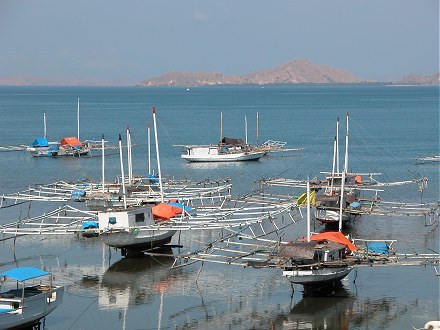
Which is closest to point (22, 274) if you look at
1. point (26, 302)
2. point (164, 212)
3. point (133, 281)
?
point (26, 302)

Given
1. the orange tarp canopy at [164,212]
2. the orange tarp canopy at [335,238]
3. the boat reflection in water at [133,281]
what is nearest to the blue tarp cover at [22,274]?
the boat reflection in water at [133,281]

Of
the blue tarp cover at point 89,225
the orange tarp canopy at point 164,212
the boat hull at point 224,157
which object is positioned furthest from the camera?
the boat hull at point 224,157

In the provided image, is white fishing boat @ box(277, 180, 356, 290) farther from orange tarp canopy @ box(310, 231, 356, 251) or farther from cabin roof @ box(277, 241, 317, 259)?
orange tarp canopy @ box(310, 231, 356, 251)

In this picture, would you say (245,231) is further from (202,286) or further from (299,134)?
(299,134)

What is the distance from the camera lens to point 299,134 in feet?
469

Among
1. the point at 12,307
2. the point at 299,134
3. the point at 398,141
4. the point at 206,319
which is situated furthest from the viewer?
the point at 299,134

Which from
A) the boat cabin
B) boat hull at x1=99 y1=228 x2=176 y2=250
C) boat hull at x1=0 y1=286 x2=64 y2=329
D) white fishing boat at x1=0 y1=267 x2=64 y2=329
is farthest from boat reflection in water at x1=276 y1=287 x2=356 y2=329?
the boat cabin

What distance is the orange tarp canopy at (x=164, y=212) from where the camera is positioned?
52.5 m

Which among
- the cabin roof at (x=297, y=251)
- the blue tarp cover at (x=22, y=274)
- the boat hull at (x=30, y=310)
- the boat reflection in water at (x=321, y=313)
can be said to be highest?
the cabin roof at (x=297, y=251)

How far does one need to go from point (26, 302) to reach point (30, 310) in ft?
1.69

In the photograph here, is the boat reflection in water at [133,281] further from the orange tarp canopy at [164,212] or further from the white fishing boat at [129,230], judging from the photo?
the orange tarp canopy at [164,212]

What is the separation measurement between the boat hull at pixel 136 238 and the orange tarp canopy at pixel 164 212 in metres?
1.12

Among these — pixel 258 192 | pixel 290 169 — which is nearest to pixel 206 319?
pixel 258 192

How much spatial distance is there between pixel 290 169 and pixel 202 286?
48697 millimetres
